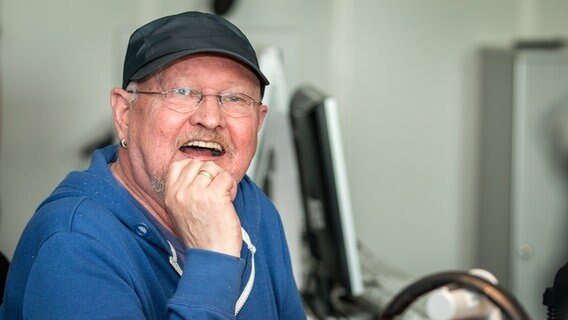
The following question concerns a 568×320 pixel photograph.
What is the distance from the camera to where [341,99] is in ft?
10.5

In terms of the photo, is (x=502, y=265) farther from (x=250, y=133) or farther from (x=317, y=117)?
(x=250, y=133)

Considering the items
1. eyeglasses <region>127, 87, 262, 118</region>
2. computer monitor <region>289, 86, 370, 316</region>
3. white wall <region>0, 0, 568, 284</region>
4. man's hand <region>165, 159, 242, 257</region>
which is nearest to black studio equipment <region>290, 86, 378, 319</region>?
computer monitor <region>289, 86, 370, 316</region>

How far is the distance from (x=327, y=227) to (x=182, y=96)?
893 millimetres

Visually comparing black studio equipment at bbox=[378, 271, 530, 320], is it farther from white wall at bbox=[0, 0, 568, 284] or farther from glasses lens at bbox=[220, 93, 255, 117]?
white wall at bbox=[0, 0, 568, 284]

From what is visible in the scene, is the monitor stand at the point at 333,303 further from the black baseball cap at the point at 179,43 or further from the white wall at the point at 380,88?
the black baseball cap at the point at 179,43

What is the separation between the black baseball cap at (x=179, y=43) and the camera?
1119 millimetres

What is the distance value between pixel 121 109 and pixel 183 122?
144 millimetres

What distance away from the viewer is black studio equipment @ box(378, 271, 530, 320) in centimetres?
67

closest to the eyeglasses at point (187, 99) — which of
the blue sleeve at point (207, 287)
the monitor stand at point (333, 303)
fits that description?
the blue sleeve at point (207, 287)

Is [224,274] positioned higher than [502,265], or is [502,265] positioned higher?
[224,274]

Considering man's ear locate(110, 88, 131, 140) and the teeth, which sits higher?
man's ear locate(110, 88, 131, 140)

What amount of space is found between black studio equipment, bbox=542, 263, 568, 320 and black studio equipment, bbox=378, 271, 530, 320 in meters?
0.13

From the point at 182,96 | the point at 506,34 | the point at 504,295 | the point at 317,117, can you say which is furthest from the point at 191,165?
the point at 506,34

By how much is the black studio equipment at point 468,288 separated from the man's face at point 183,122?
1.62 feet
